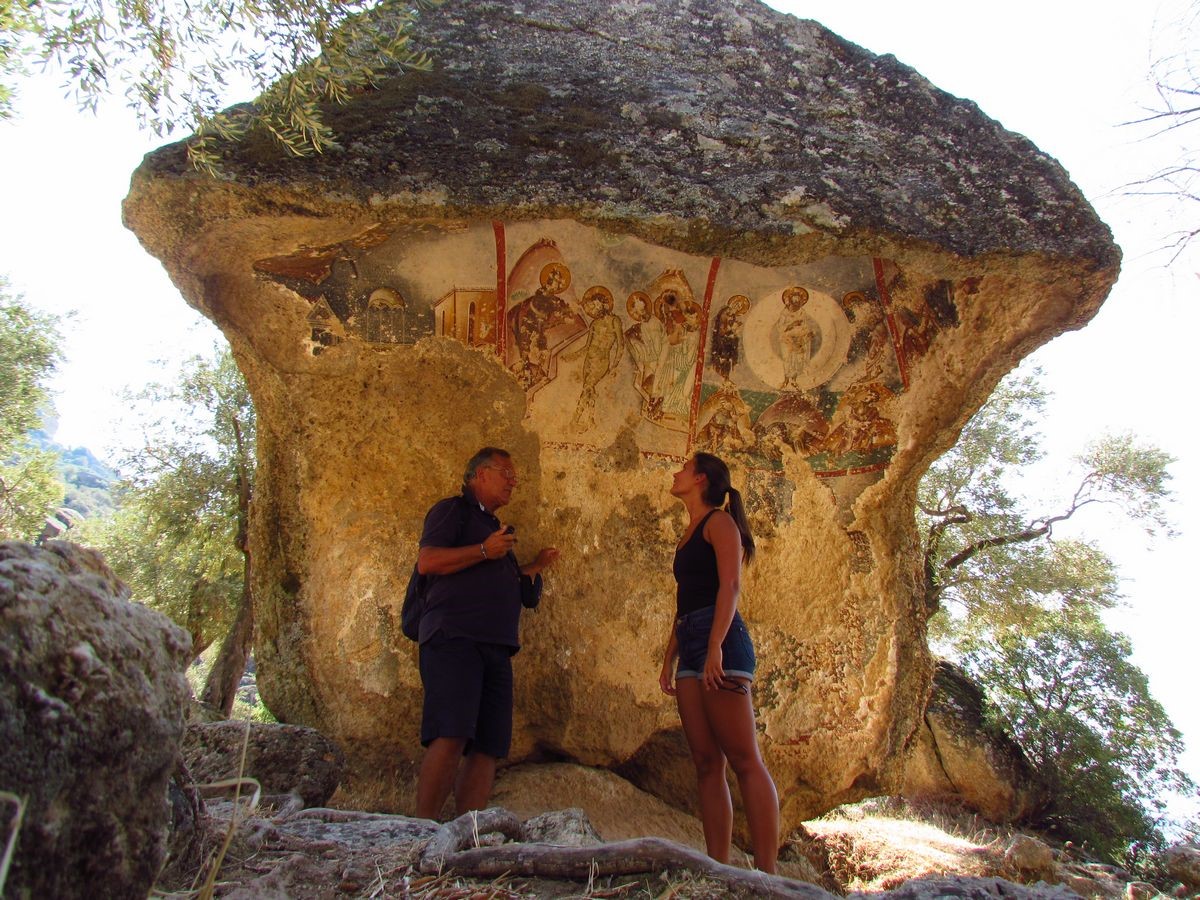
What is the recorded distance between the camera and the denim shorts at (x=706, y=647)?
331 centimetres

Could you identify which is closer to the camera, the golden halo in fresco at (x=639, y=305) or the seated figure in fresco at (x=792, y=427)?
the golden halo in fresco at (x=639, y=305)

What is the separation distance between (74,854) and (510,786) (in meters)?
3.58

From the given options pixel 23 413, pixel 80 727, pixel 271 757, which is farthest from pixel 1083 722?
pixel 23 413

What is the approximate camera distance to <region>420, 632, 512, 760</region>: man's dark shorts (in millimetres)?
3572

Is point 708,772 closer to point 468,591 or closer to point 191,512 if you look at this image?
point 468,591

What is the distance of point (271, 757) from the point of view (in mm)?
3707

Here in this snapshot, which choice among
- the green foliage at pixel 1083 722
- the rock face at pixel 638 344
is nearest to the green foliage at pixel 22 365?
the rock face at pixel 638 344

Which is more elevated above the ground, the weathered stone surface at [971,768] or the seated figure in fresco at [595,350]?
the seated figure in fresco at [595,350]

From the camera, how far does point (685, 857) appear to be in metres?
2.04

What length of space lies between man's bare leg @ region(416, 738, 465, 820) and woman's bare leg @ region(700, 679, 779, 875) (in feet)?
3.37

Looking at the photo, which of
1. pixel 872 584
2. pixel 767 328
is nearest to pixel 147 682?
pixel 767 328

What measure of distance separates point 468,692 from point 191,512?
741cm

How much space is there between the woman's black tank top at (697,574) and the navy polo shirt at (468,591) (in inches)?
32.0

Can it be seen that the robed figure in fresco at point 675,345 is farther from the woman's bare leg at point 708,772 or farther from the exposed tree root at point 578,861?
the exposed tree root at point 578,861
